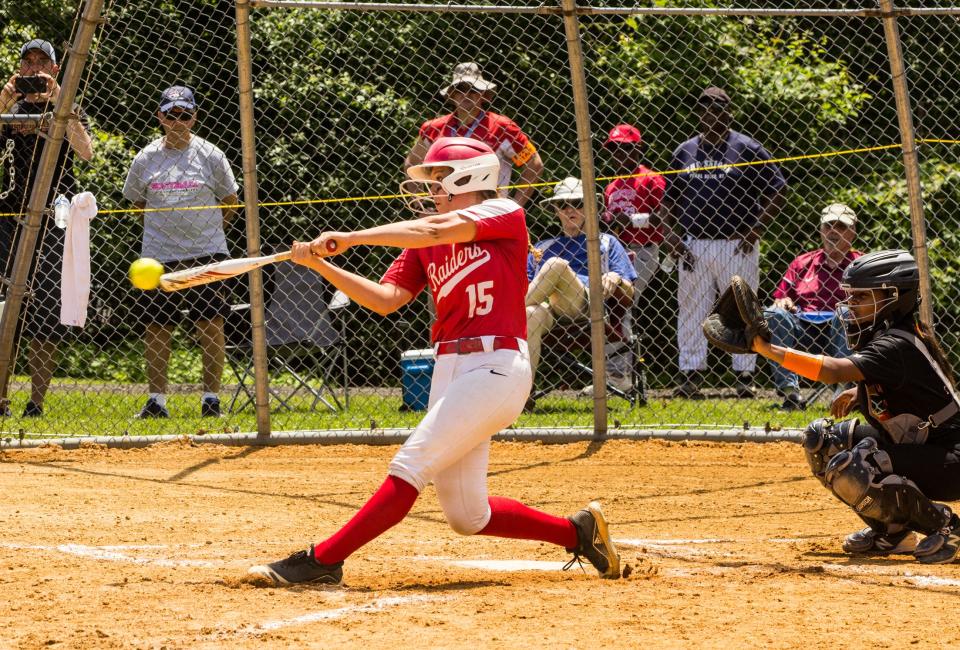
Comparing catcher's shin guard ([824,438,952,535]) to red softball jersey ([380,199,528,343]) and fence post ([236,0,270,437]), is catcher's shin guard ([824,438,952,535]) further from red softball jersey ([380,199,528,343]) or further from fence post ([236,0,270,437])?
fence post ([236,0,270,437])

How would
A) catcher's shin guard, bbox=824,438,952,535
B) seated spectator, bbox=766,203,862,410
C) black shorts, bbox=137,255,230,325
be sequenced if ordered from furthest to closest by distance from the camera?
seated spectator, bbox=766,203,862,410 < black shorts, bbox=137,255,230,325 < catcher's shin guard, bbox=824,438,952,535

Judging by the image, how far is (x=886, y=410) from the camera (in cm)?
578

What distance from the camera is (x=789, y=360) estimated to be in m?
5.48

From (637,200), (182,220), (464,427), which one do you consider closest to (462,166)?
(464,427)

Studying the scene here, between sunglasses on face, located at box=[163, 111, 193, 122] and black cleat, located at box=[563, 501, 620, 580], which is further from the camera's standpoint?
sunglasses on face, located at box=[163, 111, 193, 122]

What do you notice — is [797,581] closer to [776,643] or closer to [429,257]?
[776,643]

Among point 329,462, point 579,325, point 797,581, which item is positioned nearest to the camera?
point 797,581

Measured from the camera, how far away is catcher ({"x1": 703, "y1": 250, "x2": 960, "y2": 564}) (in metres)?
5.49

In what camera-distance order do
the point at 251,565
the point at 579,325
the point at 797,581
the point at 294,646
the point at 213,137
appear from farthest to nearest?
the point at 213,137, the point at 579,325, the point at 251,565, the point at 797,581, the point at 294,646

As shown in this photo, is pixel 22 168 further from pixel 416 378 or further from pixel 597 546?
pixel 597 546

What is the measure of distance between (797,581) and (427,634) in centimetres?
161

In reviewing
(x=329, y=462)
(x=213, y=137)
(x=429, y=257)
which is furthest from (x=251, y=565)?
(x=213, y=137)

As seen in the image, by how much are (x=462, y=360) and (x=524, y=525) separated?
2.28 feet

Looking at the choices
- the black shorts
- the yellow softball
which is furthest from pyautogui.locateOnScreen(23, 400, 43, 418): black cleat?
the yellow softball
